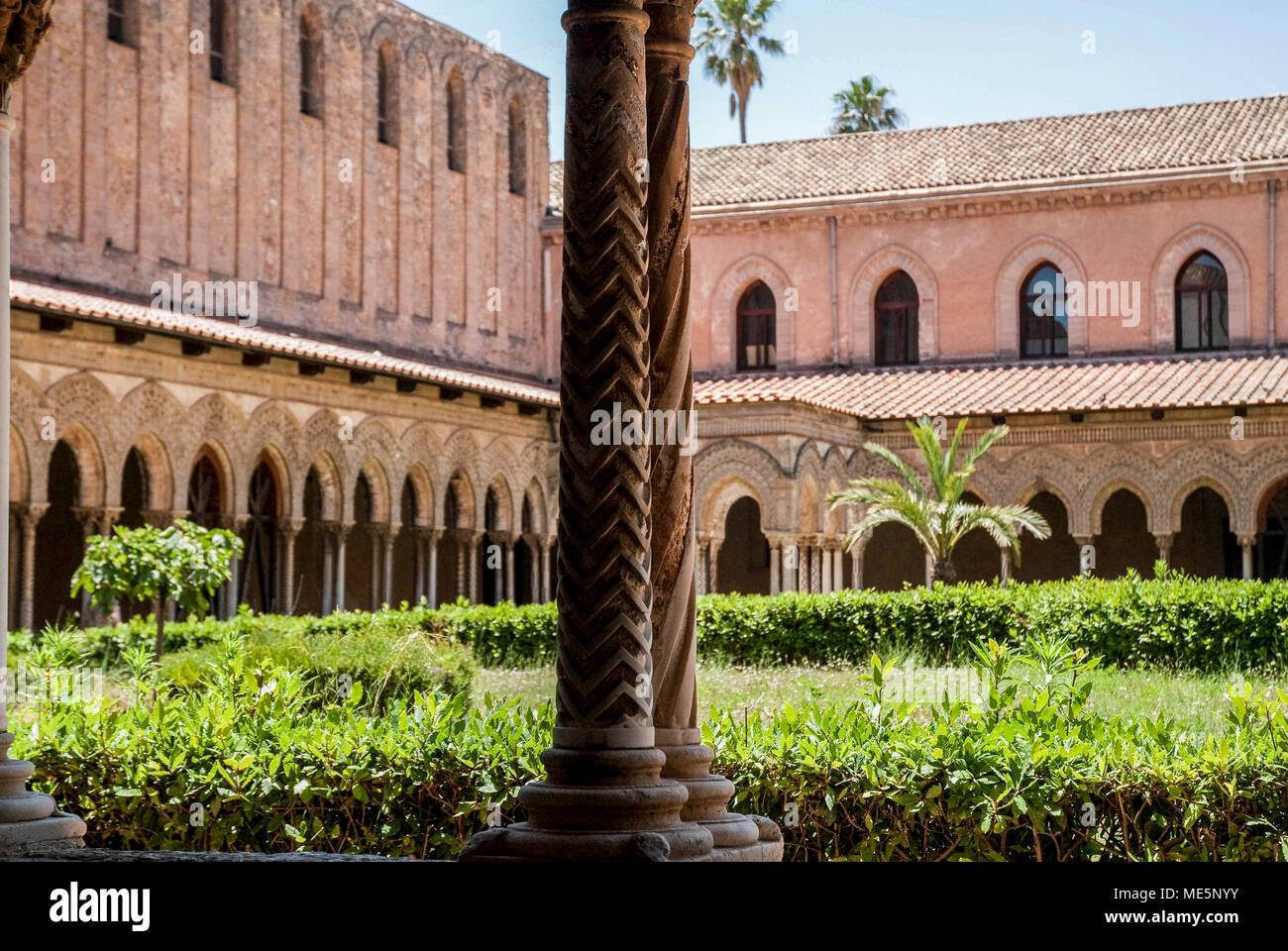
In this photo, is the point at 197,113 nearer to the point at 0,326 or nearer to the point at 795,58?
the point at 0,326

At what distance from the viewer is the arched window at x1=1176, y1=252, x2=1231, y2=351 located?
25.8 metres

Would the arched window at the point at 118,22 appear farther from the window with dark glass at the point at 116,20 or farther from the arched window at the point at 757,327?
the arched window at the point at 757,327

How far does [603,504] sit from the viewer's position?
4.22 metres

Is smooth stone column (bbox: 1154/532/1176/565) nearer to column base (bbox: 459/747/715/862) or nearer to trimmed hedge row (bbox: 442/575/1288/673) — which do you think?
trimmed hedge row (bbox: 442/575/1288/673)

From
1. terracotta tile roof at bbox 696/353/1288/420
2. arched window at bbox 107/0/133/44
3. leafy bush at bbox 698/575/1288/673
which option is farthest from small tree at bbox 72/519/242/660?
terracotta tile roof at bbox 696/353/1288/420

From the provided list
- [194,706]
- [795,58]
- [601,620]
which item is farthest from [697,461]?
[795,58]

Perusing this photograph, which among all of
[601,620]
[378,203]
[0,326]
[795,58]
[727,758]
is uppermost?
[795,58]

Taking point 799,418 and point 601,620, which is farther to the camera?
point 799,418

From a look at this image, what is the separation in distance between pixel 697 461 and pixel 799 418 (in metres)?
1.54

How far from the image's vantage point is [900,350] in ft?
91.1

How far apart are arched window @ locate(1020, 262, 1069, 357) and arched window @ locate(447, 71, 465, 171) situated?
359 inches

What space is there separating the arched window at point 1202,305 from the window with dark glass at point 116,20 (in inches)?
599

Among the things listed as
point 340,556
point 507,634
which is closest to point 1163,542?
point 507,634

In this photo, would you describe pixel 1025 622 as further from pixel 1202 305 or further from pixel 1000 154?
pixel 1000 154
